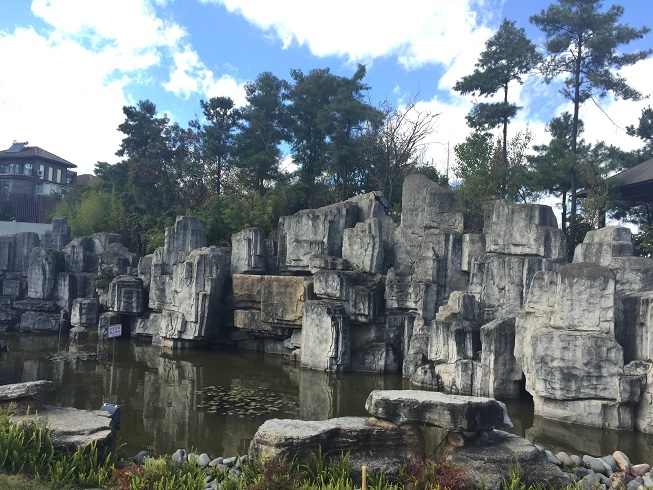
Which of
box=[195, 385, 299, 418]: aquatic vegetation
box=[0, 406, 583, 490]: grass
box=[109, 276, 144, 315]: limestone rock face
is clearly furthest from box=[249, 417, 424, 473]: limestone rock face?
box=[109, 276, 144, 315]: limestone rock face

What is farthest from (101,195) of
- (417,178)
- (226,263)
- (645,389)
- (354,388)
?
(645,389)

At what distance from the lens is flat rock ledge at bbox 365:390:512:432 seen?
7.25m

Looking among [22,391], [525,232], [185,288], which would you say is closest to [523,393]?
[525,232]

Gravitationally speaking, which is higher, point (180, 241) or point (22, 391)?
point (180, 241)

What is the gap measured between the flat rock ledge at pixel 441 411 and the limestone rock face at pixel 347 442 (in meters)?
0.23

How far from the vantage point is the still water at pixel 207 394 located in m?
10.0

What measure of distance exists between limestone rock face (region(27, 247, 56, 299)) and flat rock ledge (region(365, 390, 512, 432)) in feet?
66.6

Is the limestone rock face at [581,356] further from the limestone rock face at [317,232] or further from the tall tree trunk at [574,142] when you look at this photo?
the limestone rock face at [317,232]

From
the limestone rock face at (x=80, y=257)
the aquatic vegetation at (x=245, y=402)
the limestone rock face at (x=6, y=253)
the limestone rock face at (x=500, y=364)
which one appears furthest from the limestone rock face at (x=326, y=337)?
the limestone rock face at (x=6, y=253)

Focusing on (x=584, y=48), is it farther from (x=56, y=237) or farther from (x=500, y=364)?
(x=56, y=237)

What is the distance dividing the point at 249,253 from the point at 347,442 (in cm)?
1339

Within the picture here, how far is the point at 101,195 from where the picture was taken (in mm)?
30703

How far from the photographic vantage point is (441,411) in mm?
7312

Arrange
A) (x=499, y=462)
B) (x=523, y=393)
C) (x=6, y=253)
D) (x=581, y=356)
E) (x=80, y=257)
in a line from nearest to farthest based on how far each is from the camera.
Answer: (x=499, y=462) → (x=581, y=356) → (x=523, y=393) → (x=6, y=253) → (x=80, y=257)
